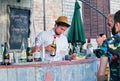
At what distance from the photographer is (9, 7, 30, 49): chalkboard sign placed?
8.74 metres

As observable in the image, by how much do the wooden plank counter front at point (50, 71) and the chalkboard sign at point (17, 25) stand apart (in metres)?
3.51

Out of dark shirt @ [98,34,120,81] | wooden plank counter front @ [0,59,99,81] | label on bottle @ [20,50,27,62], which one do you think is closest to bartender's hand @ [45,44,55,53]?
wooden plank counter front @ [0,59,99,81]

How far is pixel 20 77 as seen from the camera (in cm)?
458

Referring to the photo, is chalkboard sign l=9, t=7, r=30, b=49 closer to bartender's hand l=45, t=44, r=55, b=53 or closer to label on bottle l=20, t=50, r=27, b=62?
bartender's hand l=45, t=44, r=55, b=53

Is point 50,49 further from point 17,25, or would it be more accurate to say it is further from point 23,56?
point 17,25

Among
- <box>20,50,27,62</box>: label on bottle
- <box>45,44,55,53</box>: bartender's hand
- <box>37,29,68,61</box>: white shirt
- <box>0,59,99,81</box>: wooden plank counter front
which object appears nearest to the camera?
<box>0,59,99,81</box>: wooden plank counter front

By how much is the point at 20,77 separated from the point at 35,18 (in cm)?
507

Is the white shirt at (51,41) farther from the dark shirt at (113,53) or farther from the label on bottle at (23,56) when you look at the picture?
the dark shirt at (113,53)

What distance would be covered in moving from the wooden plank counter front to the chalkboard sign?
138 inches

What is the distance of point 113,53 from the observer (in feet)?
12.2

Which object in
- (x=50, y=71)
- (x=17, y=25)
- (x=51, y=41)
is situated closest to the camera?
(x=50, y=71)

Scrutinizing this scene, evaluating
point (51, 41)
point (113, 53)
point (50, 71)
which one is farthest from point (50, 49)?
point (113, 53)

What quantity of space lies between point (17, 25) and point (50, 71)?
426cm

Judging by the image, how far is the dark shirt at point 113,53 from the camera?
3.71 metres
